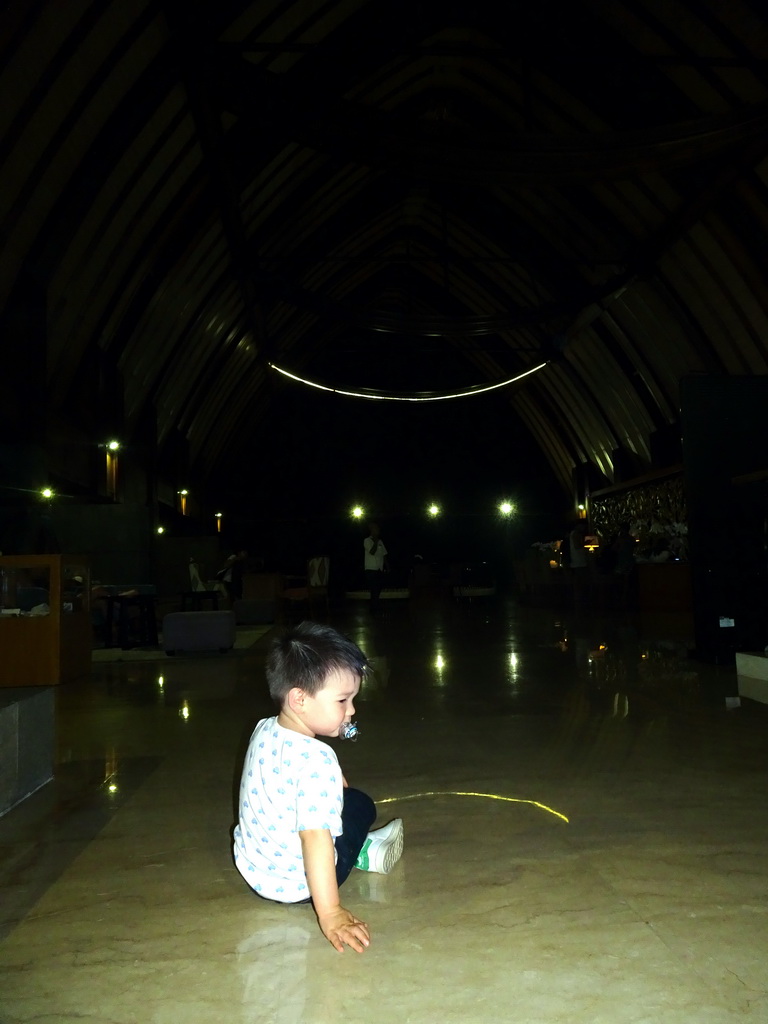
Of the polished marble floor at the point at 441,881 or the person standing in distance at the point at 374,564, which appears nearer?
the polished marble floor at the point at 441,881

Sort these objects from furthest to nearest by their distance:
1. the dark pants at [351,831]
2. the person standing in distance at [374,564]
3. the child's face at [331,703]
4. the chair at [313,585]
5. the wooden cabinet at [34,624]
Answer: the chair at [313,585] < the person standing in distance at [374,564] < the wooden cabinet at [34,624] < the dark pants at [351,831] < the child's face at [331,703]

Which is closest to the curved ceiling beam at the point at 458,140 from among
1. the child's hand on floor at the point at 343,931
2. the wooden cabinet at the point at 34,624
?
the wooden cabinet at the point at 34,624

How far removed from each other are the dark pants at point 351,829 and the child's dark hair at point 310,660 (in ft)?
1.22

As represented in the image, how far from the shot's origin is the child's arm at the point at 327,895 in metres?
1.71

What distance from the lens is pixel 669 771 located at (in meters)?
3.22

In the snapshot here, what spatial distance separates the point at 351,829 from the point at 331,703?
0.40 m

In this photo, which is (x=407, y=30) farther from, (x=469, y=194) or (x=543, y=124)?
(x=469, y=194)

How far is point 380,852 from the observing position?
2182 millimetres

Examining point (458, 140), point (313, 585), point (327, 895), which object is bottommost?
point (327, 895)

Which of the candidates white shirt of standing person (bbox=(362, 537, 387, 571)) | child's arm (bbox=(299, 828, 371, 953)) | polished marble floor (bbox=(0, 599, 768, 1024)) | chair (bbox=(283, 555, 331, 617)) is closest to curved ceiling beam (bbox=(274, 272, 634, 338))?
white shirt of standing person (bbox=(362, 537, 387, 571))

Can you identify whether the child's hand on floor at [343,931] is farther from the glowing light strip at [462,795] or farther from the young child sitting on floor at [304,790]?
the glowing light strip at [462,795]

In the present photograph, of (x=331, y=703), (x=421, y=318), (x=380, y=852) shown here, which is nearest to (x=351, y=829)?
(x=380, y=852)

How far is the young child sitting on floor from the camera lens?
A: 5.83ft

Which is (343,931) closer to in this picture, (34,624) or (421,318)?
(34,624)
